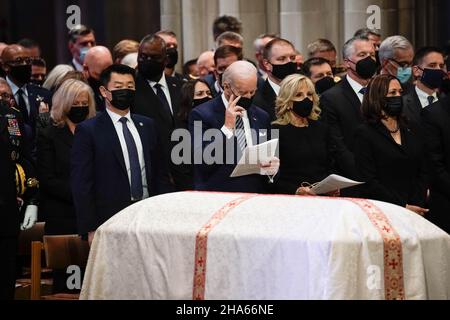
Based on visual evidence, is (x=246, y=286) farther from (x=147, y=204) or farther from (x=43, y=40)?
(x=43, y=40)

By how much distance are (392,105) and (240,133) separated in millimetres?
1046

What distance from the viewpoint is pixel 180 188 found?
30.5 feet

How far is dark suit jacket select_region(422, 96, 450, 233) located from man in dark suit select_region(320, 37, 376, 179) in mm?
558

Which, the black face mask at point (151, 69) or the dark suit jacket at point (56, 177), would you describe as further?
the black face mask at point (151, 69)

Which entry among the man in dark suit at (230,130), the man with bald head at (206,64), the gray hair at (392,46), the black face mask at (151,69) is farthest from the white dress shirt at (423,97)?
the man with bald head at (206,64)

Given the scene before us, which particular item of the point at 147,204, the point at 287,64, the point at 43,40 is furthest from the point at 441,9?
the point at 147,204

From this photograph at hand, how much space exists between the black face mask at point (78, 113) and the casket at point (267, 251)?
238 cm

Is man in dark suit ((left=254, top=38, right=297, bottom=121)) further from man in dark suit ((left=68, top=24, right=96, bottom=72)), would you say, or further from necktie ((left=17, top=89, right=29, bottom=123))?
man in dark suit ((left=68, top=24, right=96, bottom=72))

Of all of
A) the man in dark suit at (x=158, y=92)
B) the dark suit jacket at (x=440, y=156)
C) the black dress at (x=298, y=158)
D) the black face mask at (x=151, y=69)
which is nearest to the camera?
the black dress at (x=298, y=158)

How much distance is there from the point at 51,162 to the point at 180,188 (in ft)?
3.61

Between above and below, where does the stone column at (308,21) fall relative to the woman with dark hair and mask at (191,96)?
above

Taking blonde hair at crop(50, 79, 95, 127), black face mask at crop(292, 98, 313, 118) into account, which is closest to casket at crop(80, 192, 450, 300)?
black face mask at crop(292, 98, 313, 118)

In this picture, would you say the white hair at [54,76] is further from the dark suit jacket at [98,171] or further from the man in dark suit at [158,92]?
the dark suit jacket at [98,171]

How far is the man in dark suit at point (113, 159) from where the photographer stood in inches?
310
